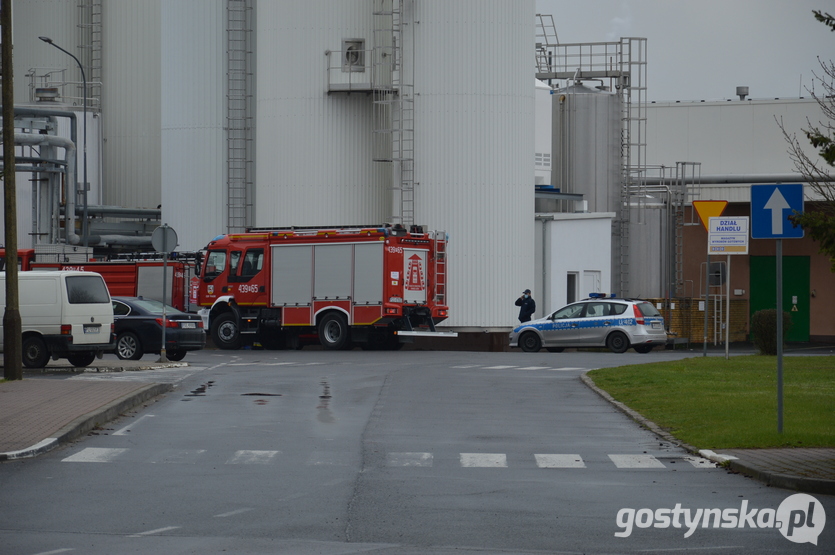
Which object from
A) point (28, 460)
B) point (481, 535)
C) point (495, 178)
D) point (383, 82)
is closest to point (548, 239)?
point (495, 178)

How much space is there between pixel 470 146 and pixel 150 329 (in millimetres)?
14814

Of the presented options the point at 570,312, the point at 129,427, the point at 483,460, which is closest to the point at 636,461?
the point at 483,460

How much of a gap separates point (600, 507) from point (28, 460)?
18.0 ft

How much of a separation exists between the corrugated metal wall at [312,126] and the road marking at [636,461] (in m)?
30.5

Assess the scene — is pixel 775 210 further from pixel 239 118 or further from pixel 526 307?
pixel 239 118

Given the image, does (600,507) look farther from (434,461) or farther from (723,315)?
(723,315)

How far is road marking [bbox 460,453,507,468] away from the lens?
39.3 ft

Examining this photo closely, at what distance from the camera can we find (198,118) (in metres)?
44.2

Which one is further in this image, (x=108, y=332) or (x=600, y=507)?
(x=108, y=332)

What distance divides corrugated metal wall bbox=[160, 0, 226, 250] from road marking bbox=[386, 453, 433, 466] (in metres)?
32.4

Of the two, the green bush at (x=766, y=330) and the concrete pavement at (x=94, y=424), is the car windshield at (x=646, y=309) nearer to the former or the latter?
the green bush at (x=766, y=330)

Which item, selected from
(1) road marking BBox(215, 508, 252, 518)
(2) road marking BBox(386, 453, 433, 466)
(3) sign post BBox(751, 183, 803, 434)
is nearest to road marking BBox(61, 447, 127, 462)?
(2) road marking BBox(386, 453, 433, 466)

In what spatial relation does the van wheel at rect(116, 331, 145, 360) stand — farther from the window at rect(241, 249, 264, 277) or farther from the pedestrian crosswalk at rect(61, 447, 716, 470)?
the pedestrian crosswalk at rect(61, 447, 716, 470)

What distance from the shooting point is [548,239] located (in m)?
41.8
